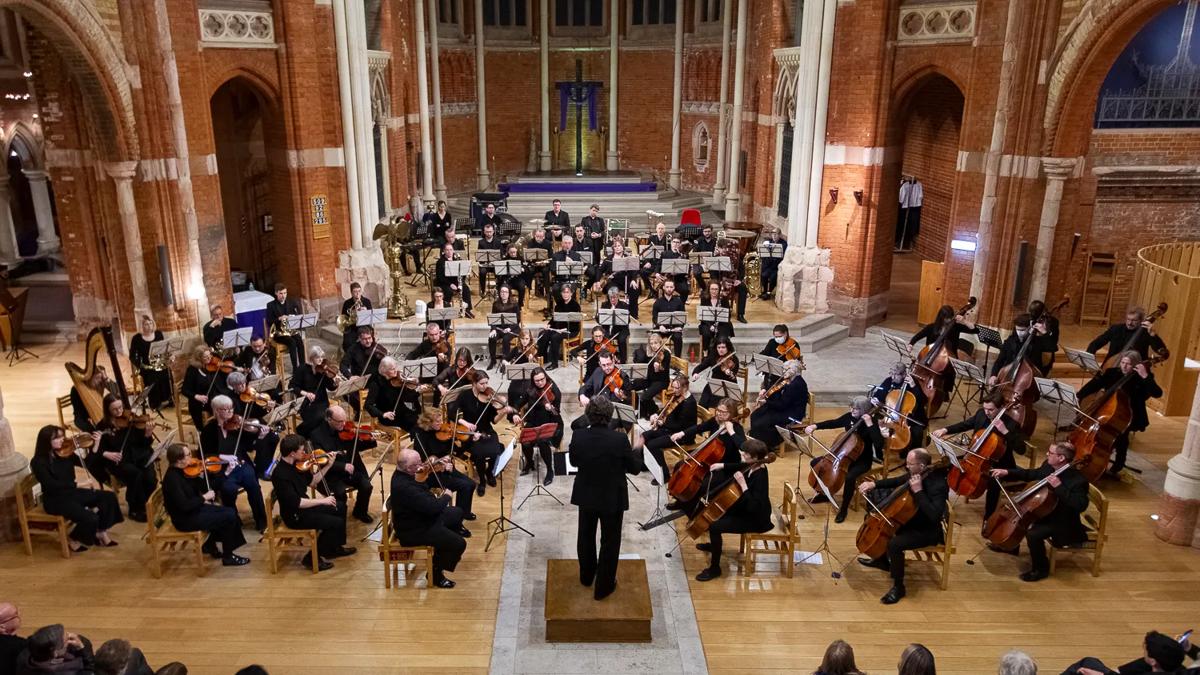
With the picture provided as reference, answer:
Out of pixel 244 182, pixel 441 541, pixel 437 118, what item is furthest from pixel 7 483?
pixel 437 118

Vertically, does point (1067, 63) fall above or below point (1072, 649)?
above

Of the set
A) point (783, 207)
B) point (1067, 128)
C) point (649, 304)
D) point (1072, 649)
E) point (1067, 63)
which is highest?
point (1067, 63)

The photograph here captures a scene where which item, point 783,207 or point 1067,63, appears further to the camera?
point 783,207

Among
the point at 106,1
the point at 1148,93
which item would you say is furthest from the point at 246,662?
the point at 1148,93

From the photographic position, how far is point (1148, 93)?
14.6 metres

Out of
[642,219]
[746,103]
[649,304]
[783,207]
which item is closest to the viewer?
[649,304]

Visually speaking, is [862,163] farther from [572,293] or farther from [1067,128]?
[572,293]

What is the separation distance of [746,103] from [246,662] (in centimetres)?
1768

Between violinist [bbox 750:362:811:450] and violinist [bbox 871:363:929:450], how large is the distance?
97 cm

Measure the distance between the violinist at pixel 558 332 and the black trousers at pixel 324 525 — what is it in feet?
17.5

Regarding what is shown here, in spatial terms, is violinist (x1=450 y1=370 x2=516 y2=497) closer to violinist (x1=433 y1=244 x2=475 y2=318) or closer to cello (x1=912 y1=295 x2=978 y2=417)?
violinist (x1=433 y1=244 x2=475 y2=318)

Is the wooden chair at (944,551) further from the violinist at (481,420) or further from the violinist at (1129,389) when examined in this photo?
the violinist at (481,420)

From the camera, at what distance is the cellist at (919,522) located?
25.6 feet

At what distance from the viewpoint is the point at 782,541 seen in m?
8.43
